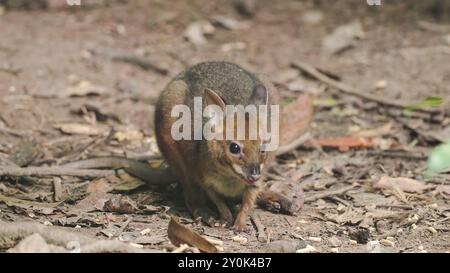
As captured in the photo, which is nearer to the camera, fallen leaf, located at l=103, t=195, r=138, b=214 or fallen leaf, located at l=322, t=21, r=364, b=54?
fallen leaf, located at l=103, t=195, r=138, b=214

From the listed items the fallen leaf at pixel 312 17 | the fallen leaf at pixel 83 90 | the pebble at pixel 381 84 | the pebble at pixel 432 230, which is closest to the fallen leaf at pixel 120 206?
the pebble at pixel 432 230

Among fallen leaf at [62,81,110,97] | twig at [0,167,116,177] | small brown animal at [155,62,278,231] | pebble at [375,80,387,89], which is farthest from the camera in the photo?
pebble at [375,80,387,89]

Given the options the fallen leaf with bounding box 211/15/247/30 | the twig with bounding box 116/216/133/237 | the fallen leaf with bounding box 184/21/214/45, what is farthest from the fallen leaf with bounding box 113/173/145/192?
the fallen leaf with bounding box 211/15/247/30

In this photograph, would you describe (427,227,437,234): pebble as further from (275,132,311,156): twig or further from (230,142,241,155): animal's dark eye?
(275,132,311,156): twig

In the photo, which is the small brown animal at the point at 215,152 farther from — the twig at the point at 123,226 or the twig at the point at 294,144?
the twig at the point at 294,144
